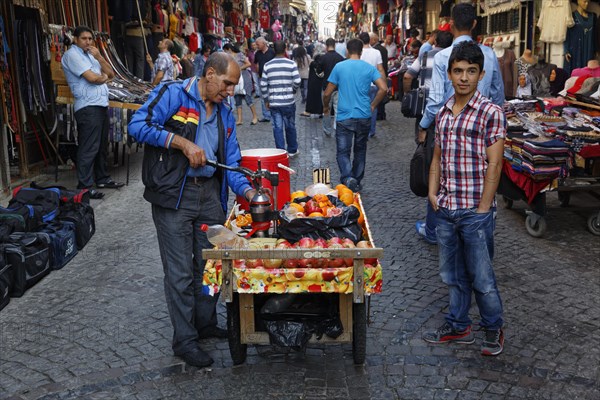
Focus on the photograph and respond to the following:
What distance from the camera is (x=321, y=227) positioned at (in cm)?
418

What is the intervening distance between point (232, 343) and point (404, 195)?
511 centimetres

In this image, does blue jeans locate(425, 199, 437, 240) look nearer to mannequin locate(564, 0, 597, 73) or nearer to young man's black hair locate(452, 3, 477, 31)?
young man's black hair locate(452, 3, 477, 31)

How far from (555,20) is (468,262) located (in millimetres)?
9913

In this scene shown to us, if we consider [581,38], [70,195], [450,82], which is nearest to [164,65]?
[70,195]

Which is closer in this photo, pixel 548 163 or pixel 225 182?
pixel 225 182

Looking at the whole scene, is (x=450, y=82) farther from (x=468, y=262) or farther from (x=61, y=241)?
(x=61, y=241)

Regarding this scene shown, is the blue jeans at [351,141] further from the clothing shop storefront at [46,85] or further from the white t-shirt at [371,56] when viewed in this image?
the white t-shirt at [371,56]

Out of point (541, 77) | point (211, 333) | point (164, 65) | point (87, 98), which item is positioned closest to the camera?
point (211, 333)

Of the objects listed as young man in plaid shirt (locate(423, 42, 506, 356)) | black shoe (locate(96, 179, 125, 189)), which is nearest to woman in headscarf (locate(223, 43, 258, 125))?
black shoe (locate(96, 179, 125, 189))

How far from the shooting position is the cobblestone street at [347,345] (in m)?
4.06

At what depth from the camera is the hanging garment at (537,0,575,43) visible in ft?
41.4

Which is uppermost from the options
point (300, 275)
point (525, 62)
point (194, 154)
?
point (525, 62)

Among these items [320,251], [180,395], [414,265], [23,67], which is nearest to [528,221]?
[414,265]

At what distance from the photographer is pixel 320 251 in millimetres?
3812
